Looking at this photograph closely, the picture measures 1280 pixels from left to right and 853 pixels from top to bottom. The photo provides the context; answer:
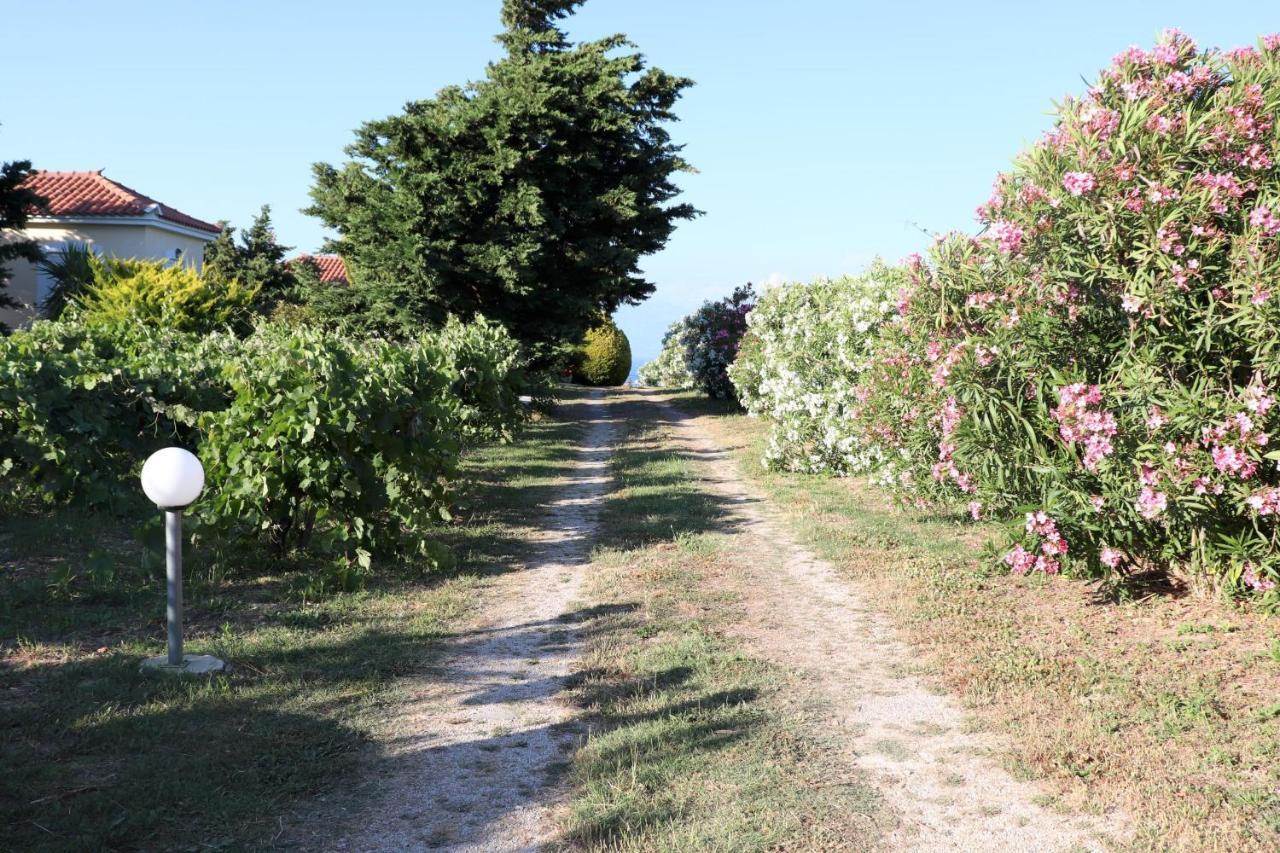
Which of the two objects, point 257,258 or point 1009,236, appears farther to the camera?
point 257,258

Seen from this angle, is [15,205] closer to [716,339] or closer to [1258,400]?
[716,339]

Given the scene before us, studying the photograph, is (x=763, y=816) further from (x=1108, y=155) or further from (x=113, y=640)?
(x=1108, y=155)

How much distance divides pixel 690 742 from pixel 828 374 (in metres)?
9.56

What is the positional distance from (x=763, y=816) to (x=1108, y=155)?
4426mm

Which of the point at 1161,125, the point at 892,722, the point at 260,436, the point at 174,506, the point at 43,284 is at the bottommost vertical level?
the point at 892,722

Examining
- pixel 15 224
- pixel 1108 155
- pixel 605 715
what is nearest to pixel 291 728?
pixel 605 715

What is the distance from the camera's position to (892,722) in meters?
4.77

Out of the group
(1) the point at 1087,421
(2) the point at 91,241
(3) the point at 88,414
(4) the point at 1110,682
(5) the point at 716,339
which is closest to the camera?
(4) the point at 1110,682

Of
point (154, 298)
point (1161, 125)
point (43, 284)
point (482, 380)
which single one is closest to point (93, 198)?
point (43, 284)

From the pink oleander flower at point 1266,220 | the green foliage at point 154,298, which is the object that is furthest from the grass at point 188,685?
the green foliage at point 154,298

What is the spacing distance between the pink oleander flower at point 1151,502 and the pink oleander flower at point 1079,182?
5.73 ft

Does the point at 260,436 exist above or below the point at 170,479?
above

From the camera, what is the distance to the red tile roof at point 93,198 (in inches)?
1129

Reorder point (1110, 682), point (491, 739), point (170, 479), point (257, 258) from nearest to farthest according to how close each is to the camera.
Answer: point (491, 739) → point (170, 479) → point (1110, 682) → point (257, 258)
